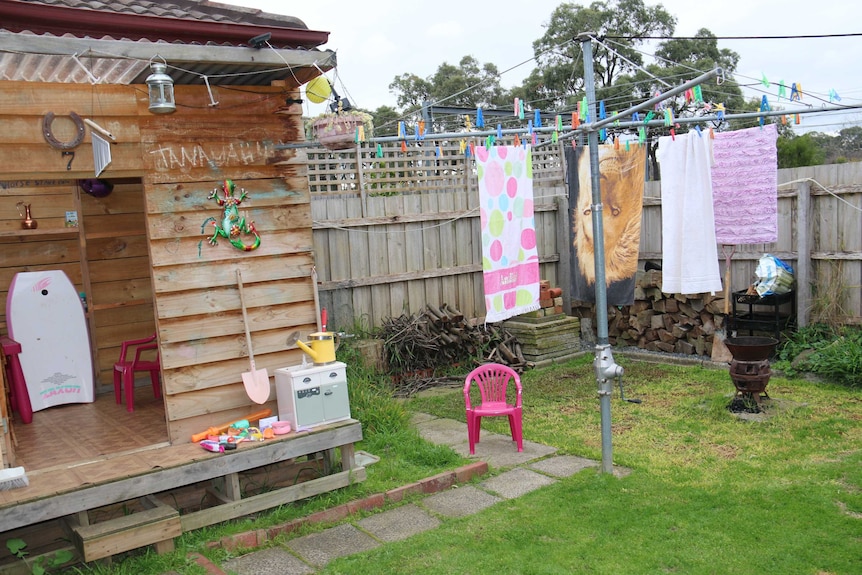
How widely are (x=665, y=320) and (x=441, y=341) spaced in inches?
125

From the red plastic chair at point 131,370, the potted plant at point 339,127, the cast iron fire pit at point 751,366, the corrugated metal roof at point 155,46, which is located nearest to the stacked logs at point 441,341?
the red plastic chair at point 131,370

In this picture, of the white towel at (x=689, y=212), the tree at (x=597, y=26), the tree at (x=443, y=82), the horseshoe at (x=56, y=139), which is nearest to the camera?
the horseshoe at (x=56, y=139)

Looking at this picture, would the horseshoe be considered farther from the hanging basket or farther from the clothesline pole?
the clothesline pole

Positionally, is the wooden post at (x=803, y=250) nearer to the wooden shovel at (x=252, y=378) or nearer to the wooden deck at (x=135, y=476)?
the wooden deck at (x=135, y=476)

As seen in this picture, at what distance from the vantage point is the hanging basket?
4.93 metres

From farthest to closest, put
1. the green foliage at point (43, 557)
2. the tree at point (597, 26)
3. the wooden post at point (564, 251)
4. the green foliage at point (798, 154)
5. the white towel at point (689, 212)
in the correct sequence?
the tree at point (597, 26)
the green foliage at point (798, 154)
the wooden post at point (564, 251)
the white towel at point (689, 212)
the green foliage at point (43, 557)

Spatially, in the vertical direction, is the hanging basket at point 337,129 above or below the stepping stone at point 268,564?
above

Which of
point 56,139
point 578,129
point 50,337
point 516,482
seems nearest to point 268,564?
point 516,482

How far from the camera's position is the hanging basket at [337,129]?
493 cm

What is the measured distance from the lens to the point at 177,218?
496 centimetres

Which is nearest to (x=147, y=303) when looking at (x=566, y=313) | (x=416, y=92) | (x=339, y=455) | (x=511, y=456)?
(x=339, y=455)

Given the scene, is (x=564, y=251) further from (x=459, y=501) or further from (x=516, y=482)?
(x=459, y=501)

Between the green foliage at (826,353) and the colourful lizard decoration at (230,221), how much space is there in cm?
618

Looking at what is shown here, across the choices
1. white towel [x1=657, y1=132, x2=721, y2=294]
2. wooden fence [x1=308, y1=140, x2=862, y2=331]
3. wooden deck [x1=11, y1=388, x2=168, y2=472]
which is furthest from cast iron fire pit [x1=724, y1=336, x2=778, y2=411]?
wooden deck [x1=11, y1=388, x2=168, y2=472]
